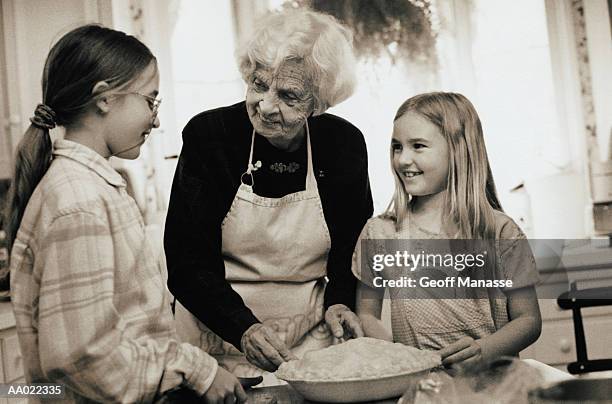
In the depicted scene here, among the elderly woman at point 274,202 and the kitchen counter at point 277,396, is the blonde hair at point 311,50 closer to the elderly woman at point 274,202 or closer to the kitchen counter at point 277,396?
the elderly woman at point 274,202

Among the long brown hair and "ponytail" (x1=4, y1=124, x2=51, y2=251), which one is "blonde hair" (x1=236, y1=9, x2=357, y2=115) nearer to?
the long brown hair

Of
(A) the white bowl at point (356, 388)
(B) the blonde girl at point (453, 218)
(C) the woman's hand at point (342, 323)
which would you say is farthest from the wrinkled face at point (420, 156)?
(A) the white bowl at point (356, 388)

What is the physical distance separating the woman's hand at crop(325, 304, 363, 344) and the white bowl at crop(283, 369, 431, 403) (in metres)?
0.27

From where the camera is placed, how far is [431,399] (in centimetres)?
108

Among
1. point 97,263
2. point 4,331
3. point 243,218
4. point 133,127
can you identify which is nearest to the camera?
point 97,263

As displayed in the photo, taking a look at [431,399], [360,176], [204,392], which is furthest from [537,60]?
[204,392]

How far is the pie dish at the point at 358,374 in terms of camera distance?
102 centimetres

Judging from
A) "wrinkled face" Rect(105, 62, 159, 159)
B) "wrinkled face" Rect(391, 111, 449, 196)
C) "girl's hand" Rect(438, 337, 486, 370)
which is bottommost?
"girl's hand" Rect(438, 337, 486, 370)

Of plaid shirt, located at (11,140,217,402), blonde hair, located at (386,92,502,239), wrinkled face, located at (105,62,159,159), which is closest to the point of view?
plaid shirt, located at (11,140,217,402)

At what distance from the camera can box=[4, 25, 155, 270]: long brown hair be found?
108 centimetres

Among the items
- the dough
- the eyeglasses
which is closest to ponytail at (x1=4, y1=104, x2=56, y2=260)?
the eyeglasses

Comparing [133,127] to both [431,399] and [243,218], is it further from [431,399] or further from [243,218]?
[431,399]

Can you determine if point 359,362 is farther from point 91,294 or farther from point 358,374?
point 91,294

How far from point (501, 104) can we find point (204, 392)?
0.77 meters
